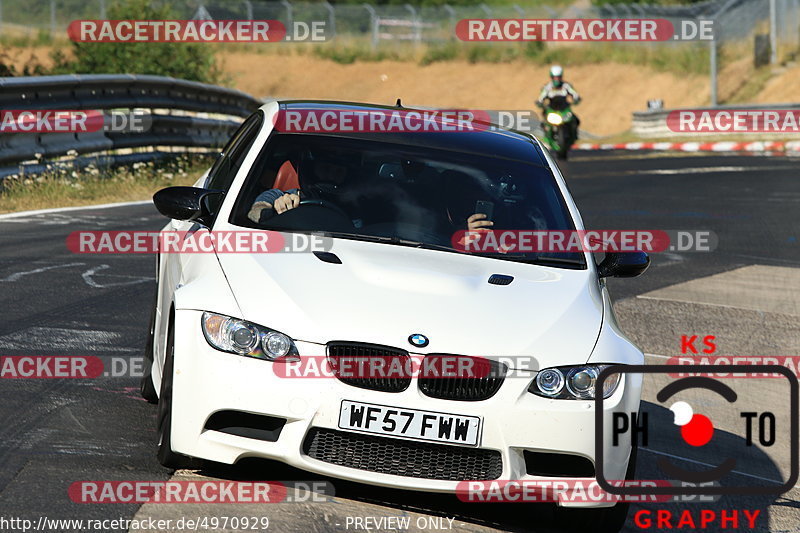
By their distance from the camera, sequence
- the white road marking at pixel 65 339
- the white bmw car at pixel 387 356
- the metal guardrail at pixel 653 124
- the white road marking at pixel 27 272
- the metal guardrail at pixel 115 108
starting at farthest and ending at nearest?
the metal guardrail at pixel 653 124 → the metal guardrail at pixel 115 108 → the white road marking at pixel 27 272 → the white road marking at pixel 65 339 → the white bmw car at pixel 387 356

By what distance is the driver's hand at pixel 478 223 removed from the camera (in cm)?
625

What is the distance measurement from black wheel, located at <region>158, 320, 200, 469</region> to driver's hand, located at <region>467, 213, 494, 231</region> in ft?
5.33

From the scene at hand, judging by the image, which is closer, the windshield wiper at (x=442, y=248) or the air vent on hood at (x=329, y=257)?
the air vent on hood at (x=329, y=257)

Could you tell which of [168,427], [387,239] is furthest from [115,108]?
[168,427]

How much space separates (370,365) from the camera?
4.91 metres

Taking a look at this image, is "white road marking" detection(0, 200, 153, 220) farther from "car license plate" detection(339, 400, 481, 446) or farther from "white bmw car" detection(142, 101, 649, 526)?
"car license plate" detection(339, 400, 481, 446)

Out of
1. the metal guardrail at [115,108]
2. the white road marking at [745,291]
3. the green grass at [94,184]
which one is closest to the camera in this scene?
the white road marking at [745,291]

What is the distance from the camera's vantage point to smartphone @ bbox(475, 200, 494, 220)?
20.8 feet

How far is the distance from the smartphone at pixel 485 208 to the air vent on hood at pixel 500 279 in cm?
67

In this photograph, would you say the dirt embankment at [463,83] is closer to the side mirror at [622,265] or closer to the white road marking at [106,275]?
the white road marking at [106,275]

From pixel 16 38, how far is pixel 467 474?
51.8 m

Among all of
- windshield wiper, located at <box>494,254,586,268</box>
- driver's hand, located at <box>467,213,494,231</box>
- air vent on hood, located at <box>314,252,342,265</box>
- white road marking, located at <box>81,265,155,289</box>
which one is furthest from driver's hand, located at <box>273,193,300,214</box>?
white road marking, located at <box>81,265,155,289</box>

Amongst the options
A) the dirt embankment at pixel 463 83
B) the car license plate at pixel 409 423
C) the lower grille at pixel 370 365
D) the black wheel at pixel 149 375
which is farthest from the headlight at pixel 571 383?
the dirt embankment at pixel 463 83

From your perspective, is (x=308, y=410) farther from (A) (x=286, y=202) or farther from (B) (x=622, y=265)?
(B) (x=622, y=265)
